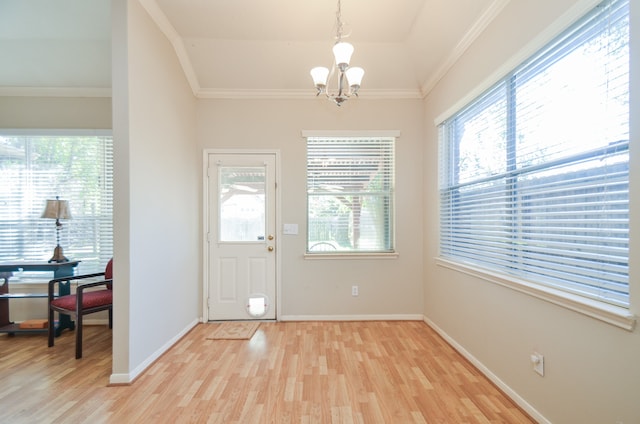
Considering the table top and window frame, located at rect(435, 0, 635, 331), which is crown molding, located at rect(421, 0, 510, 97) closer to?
→ window frame, located at rect(435, 0, 635, 331)

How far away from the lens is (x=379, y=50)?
313 centimetres

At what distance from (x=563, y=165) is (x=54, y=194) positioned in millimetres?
4918

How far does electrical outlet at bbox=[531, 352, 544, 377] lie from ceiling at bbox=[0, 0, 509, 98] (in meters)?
2.38

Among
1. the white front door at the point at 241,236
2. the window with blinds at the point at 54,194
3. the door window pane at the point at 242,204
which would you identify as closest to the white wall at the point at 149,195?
the white front door at the point at 241,236

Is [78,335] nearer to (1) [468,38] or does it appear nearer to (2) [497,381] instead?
(2) [497,381]

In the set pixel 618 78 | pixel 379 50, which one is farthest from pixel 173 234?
pixel 618 78

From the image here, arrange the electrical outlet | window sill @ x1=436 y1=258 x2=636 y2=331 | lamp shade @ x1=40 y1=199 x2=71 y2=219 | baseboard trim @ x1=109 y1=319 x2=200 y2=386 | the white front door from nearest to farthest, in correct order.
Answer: window sill @ x1=436 y1=258 x2=636 y2=331
the electrical outlet
baseboard trim @ x1=109 y1=319 x2=200 y2=386
lamp shade @ x1=40 y1=199 x2=71 y2=219
the white front door

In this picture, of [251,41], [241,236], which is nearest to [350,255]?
[241,236]

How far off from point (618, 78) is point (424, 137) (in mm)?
2210

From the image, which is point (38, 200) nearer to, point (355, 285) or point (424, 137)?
point (355, 285)

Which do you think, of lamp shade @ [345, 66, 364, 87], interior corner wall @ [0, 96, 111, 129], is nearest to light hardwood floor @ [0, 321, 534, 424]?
lamp shade @ [345, 66, 364, 87]

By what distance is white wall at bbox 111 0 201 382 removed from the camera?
216 cm

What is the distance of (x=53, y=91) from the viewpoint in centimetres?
339

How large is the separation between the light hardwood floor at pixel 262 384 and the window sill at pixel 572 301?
0.79 meters
